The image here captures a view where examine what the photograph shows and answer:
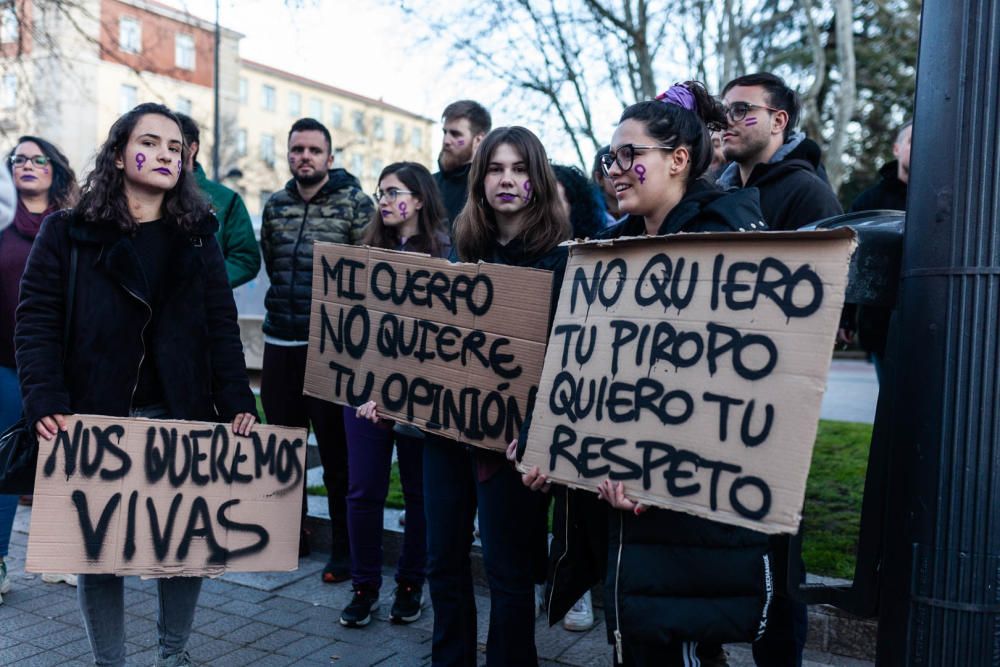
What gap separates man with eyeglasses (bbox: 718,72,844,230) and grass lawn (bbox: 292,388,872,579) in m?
1.50

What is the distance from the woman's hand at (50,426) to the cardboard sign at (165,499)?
0.07ft

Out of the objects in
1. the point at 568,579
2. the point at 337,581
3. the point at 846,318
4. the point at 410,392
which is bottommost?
the point at 337,581

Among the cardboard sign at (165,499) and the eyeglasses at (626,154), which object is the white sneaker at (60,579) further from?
the eyeglasses at (626,154)

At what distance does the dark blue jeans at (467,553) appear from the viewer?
2887 millimetres

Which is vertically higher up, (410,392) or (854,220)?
(854,220)

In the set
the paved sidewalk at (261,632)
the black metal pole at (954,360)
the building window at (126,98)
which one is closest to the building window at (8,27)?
the paved sidewalk at (261,632)

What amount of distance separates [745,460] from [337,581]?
3089 mm

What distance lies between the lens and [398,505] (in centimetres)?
526

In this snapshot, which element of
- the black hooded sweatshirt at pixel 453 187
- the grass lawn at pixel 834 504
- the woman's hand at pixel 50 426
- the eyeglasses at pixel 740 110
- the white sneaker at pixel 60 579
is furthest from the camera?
the black hooded sweatshirt at pixel 453 187

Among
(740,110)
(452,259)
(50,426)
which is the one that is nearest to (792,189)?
(740,110)

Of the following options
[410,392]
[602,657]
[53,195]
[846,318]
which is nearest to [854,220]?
[846,318]

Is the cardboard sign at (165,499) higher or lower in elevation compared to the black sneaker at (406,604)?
higher

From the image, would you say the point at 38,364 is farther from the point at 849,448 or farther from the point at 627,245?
the point at 849,448

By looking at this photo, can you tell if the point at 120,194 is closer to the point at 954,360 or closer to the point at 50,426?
the point at 50,426
